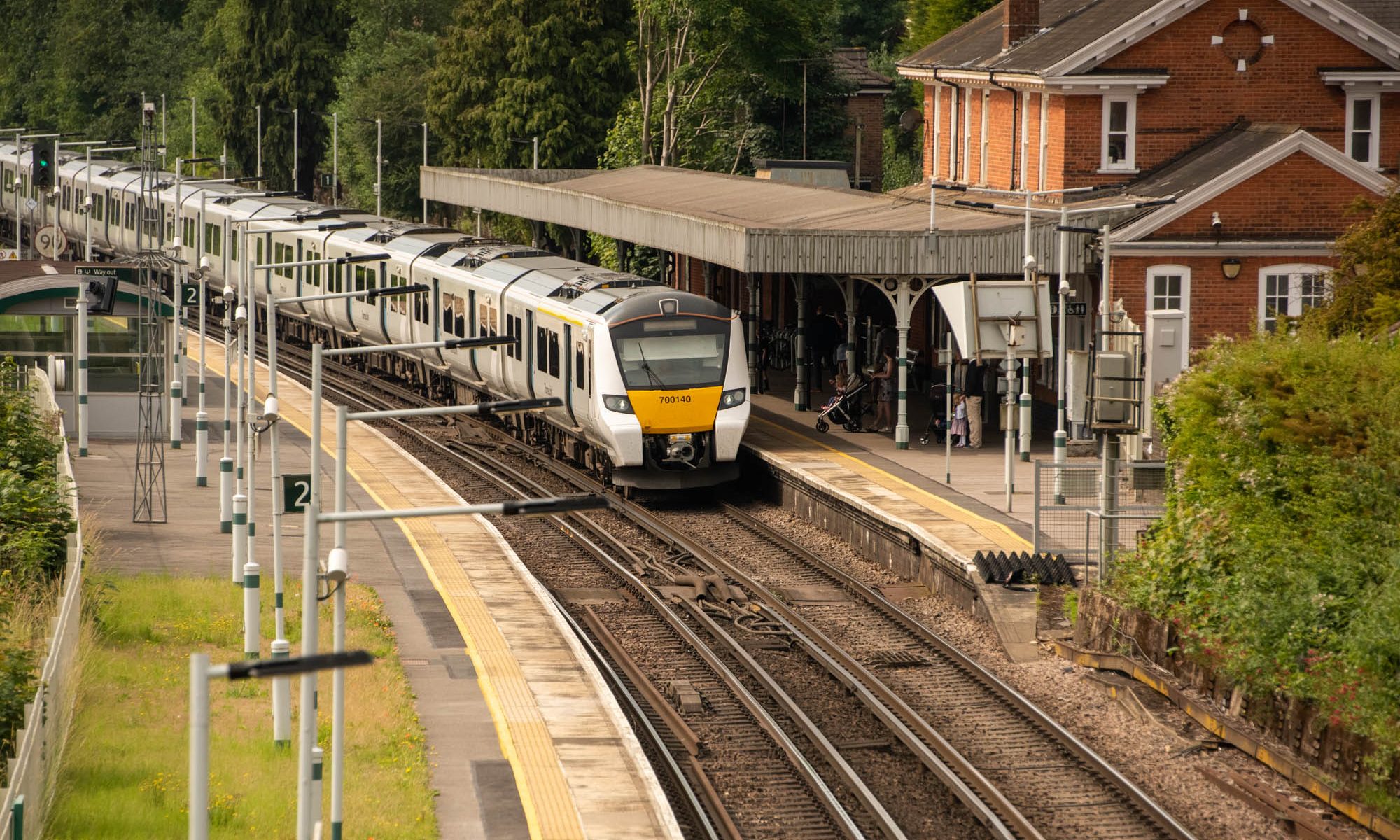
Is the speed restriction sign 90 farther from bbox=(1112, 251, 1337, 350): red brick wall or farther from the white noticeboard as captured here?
the white noticeboard

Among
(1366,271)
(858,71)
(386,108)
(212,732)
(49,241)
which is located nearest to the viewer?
(212,732)

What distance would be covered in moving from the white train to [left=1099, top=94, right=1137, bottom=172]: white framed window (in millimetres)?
9661

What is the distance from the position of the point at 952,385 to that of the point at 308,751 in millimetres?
23029

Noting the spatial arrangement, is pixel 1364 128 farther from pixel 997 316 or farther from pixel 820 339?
pixel 997 316

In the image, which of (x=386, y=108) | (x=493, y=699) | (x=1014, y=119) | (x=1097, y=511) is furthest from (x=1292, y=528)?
(x=386, y=108)

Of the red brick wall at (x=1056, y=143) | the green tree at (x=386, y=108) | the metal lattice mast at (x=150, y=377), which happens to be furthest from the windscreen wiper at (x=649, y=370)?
the green tree at (x=386, y=108)

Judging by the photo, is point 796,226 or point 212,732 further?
point 796,226

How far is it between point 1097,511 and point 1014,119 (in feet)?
57.1

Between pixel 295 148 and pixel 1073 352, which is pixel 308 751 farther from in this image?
pixel 295 148

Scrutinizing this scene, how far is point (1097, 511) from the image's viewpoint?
22.2 meters

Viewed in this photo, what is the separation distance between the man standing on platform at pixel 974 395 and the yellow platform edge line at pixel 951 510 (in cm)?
231

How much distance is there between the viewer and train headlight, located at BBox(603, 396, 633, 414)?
27422 millimetres

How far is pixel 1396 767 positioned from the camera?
1475cm

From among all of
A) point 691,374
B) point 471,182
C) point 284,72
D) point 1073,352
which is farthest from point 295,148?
point 1073,352
